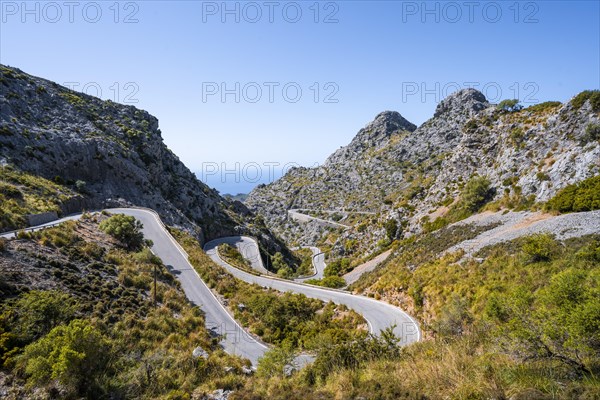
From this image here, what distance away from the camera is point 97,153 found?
5038 cm

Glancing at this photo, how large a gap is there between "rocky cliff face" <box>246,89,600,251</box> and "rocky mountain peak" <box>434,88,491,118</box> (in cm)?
37

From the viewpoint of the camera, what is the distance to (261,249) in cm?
6216

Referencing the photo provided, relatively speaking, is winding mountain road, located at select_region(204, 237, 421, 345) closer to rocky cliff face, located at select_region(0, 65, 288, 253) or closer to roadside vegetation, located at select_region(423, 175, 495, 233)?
roadside vegetation, located at select_region(423, 175, 495, 233)

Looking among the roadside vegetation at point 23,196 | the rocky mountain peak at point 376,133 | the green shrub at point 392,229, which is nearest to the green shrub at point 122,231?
the roadside vegetation at point 23,196

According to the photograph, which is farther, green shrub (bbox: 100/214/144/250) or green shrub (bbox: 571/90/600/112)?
green shrub (bbox: 571/90/600/112)

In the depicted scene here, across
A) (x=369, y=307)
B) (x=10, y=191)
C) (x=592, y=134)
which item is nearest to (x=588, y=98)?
(x=592, y=134)

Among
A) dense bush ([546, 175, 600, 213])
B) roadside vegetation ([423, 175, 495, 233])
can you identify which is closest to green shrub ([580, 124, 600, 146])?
dense bush ([546, 175, 600, 213])

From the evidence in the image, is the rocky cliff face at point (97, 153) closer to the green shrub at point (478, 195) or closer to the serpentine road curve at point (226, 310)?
the serpentine road curve at point (226, 310)

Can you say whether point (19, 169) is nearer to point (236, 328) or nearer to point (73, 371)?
point (236, 328)

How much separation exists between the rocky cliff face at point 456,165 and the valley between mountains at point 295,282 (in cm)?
35

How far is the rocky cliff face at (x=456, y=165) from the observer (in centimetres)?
3016

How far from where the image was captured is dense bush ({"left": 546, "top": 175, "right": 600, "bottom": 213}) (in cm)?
2197

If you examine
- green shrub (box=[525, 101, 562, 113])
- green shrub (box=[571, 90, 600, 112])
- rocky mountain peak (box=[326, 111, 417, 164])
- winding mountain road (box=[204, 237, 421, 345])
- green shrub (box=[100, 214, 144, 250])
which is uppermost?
rocky mountain peak (box=[326, 111, 417, 164])

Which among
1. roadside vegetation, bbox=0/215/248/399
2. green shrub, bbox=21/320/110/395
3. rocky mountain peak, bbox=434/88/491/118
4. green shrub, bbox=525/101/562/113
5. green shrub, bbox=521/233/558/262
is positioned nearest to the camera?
green shrub, bbox=21/320/110/395
